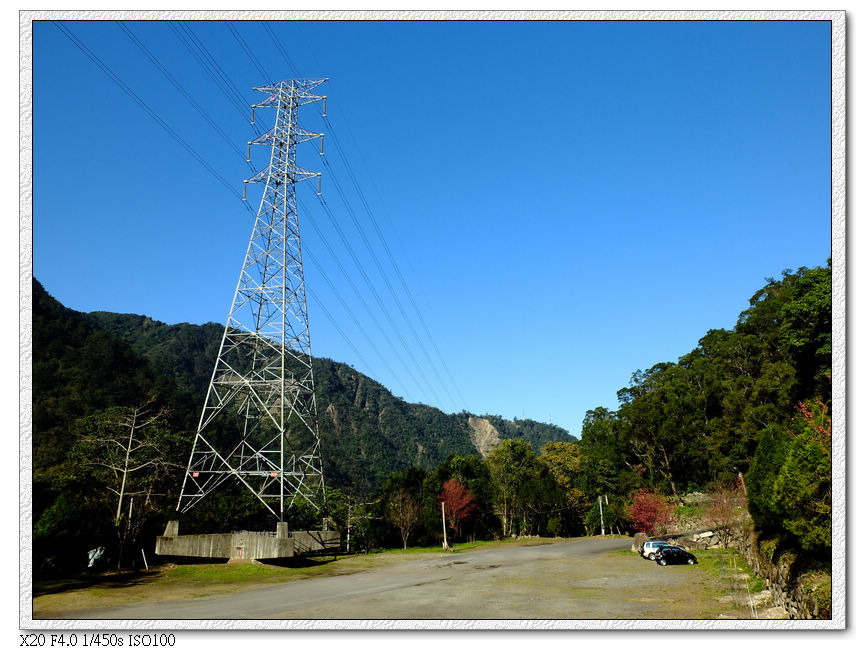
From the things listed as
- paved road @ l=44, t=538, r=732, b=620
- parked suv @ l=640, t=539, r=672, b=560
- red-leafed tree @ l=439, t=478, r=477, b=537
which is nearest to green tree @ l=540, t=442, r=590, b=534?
red-leafed tree @ l=439, t=478, r=477, b=537

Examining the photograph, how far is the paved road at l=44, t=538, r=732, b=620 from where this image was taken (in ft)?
41.6

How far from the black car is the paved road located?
3.33 metres

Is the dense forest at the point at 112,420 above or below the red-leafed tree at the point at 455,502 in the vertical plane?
above

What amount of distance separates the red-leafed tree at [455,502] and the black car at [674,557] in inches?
1151

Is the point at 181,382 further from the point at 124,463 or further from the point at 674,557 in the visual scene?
the point at 674,557

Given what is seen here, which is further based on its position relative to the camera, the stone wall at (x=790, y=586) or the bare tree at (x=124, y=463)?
the bare tree at (x=124, y=463)

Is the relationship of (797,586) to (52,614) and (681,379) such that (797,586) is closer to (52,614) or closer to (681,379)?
(52,614)

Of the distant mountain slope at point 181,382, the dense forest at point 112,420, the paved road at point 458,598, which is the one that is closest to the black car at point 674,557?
the paved road at point 458,598

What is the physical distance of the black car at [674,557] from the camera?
2775cm

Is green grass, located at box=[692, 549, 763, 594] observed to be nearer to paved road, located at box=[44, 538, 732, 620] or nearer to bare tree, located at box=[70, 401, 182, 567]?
paved road, located at box=[44, 538, 732, 620]

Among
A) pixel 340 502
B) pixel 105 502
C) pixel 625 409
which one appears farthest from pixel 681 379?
pixel 105 502

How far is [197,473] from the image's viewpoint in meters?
24.4

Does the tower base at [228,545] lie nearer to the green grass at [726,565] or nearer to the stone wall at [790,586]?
the green grass at [726,565]

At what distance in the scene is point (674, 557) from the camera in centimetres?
2795
